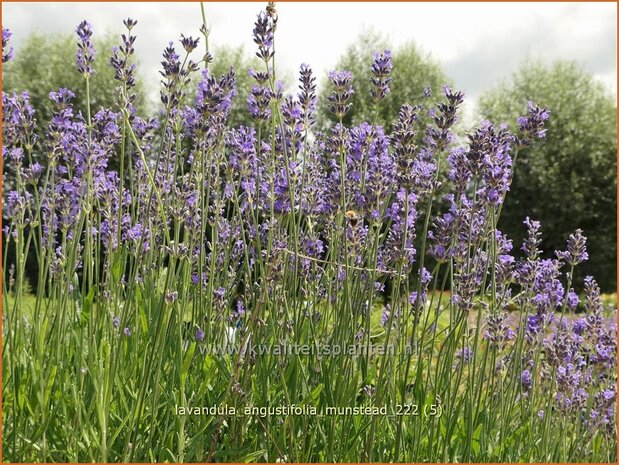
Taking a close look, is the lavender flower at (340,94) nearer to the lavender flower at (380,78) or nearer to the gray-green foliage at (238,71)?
the lavender flower at (380,78)

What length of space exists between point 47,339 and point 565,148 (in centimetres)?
1410

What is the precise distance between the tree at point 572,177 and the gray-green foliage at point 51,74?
27.3 feet

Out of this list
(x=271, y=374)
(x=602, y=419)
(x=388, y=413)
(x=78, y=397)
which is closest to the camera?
(x=78, y=397)

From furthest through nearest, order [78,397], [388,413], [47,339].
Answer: [47,339], [388,413], [78,397]

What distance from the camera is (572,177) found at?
48.4 ft

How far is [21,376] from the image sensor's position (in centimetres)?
270

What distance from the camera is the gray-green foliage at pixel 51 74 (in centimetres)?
1439

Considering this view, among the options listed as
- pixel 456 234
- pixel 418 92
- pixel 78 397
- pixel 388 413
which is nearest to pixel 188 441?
pixel 78 397

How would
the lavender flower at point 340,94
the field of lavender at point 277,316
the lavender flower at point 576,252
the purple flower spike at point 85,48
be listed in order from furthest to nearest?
the lavender flower at point 576,252 < the purple flower spike at point 85,48 < the lavender flower at point 340,94 < the field of lavender at point 277,316

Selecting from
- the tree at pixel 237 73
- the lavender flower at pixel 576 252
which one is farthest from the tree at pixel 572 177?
the lavender flower at pixel 576 252

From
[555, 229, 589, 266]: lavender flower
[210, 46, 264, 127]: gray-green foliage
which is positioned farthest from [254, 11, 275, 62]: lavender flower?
[210, 46, 264, 127]: gray-green foliage

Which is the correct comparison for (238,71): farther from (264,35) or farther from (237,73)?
(264,35)

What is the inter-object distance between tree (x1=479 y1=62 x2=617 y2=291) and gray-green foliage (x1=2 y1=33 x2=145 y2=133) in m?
8.34

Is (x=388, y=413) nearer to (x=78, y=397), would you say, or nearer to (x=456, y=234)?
(x=456, y=234)
